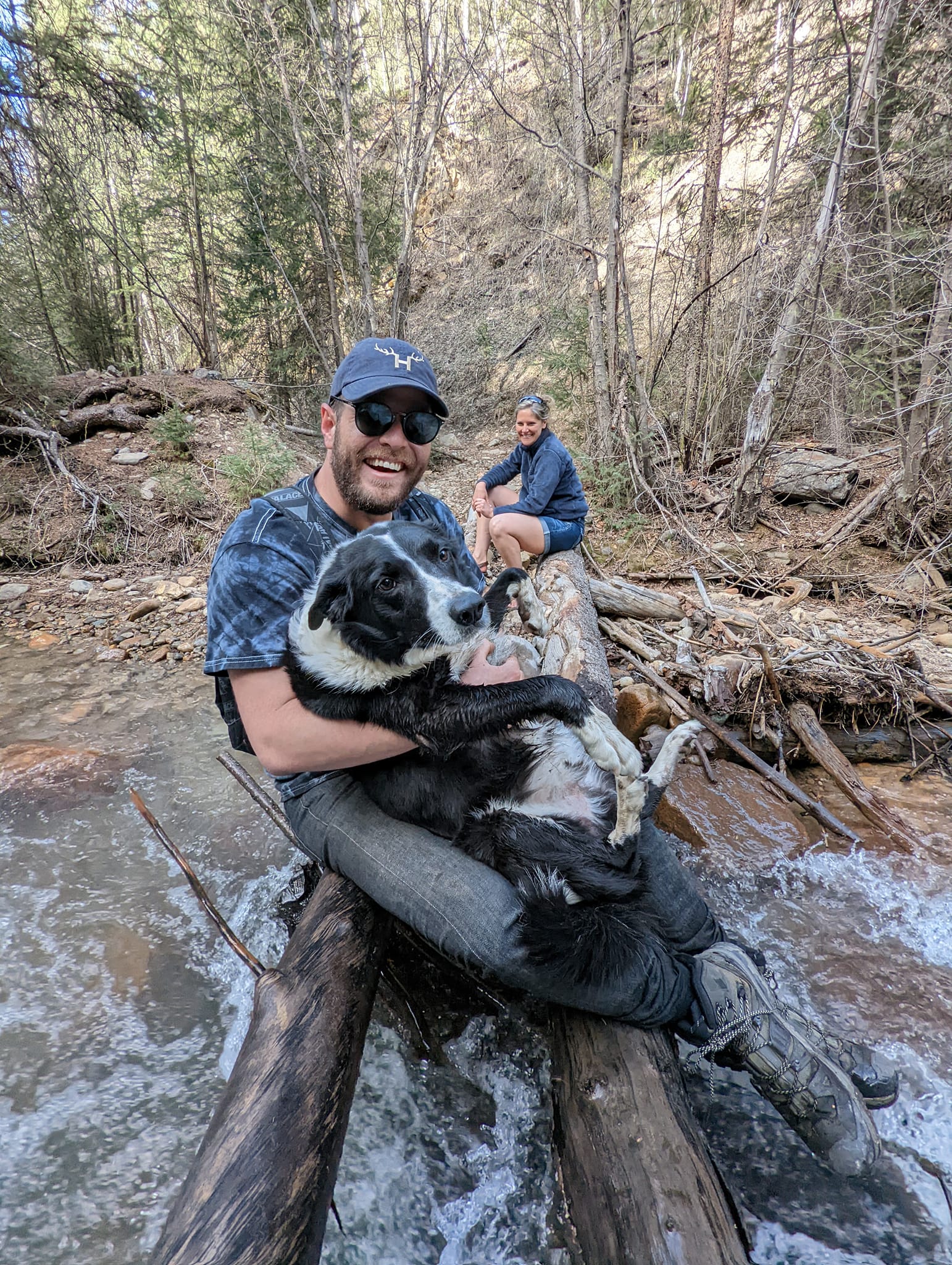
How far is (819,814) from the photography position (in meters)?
3.20

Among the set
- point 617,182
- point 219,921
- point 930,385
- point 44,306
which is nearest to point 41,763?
point 219,921

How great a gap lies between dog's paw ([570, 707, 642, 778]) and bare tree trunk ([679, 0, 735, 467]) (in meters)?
6.62

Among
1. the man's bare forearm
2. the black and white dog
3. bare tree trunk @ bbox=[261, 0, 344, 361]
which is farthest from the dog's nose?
bare tree trunk @ bbox=[261, 0, 344, 361]

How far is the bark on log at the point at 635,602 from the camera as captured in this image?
484 cm

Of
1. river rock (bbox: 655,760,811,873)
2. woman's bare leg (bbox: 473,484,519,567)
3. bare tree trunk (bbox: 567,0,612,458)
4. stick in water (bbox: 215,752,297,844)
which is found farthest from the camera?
bare tree trunk (bbox: 567,0,612,458)

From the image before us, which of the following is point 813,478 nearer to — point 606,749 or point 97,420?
point 606,749

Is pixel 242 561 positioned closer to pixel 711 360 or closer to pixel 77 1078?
pixel 77 1078

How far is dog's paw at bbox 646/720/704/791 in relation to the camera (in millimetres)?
2033

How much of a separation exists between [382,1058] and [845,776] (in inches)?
111

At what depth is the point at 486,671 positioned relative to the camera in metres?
2.40

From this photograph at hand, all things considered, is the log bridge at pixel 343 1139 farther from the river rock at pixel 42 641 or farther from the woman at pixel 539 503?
the river rock at pixel 42 641

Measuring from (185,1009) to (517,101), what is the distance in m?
14.7

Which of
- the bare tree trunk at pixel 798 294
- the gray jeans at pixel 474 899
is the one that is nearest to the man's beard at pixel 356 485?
the gray jeans at pixel 474 899

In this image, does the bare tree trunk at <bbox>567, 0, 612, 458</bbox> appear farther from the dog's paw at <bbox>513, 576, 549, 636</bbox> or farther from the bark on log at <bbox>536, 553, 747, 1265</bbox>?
the bark on log at <bbox>536, 553, 747, 1265</bbox>
